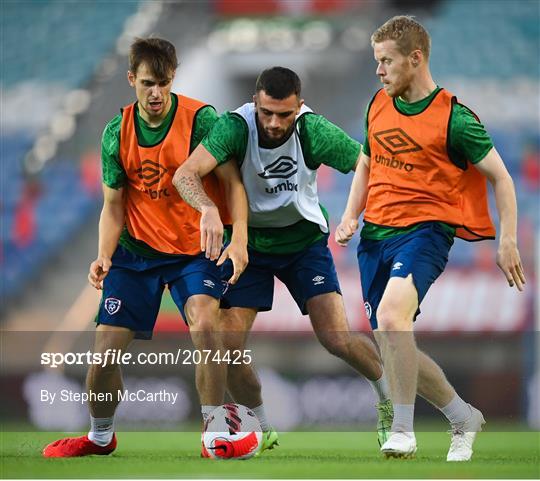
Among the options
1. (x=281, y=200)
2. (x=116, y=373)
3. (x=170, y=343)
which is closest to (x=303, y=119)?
(x=281, y=200)

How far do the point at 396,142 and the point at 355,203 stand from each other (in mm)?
378

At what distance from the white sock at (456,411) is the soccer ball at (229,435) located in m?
0.98

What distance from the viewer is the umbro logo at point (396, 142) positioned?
5.41 m

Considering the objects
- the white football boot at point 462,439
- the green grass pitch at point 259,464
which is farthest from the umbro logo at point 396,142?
the green grass pitch at point 259,464

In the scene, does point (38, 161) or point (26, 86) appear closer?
point (38, 161)

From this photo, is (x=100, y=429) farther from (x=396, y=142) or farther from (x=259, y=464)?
(x=396, y=142)

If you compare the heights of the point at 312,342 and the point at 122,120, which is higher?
the point at 122,120

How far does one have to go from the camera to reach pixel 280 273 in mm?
6039

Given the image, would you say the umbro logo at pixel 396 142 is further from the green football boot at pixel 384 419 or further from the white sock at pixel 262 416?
the white sock at pixel 262 416

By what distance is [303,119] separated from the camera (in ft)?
19.0

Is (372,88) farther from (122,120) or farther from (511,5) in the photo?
(122,120)

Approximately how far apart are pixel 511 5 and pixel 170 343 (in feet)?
26.3

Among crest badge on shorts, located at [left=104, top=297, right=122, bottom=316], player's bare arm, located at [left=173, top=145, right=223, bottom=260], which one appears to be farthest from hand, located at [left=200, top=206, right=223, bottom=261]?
crest badge on shorts, located at [left=104, top=297, right=122, bottom=316]

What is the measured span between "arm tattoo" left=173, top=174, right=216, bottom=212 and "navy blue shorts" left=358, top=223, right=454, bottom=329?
2.88 feet
